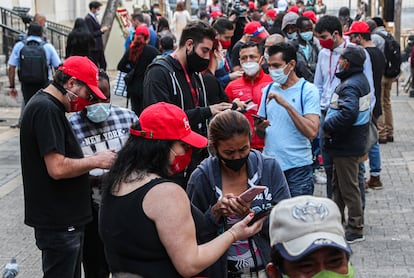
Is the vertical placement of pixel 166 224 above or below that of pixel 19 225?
above

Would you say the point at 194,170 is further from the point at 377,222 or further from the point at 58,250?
the point at 377,222

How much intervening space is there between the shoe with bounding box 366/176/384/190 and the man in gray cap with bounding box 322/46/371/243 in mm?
2313

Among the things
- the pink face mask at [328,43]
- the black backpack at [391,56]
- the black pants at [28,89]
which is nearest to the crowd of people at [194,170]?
the pink face mask at [328,43]

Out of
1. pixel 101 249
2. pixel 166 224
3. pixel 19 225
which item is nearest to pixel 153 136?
pixel 166 224

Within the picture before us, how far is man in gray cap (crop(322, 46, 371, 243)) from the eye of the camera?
7.61 metres

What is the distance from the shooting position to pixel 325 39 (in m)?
9.25

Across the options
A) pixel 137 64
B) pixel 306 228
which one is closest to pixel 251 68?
pixel 137 64

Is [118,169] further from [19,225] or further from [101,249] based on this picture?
[19,225]

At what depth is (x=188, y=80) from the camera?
6.21 m

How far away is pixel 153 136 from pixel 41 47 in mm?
10292

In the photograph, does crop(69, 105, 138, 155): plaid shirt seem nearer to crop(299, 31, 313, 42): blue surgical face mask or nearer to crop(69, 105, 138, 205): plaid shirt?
crop(69, 105, 138, 205): plaid shirt

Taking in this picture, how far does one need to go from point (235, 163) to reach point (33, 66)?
370 inches

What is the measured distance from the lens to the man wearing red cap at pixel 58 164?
4.90 m

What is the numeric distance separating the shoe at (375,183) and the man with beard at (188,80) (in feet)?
14.4
